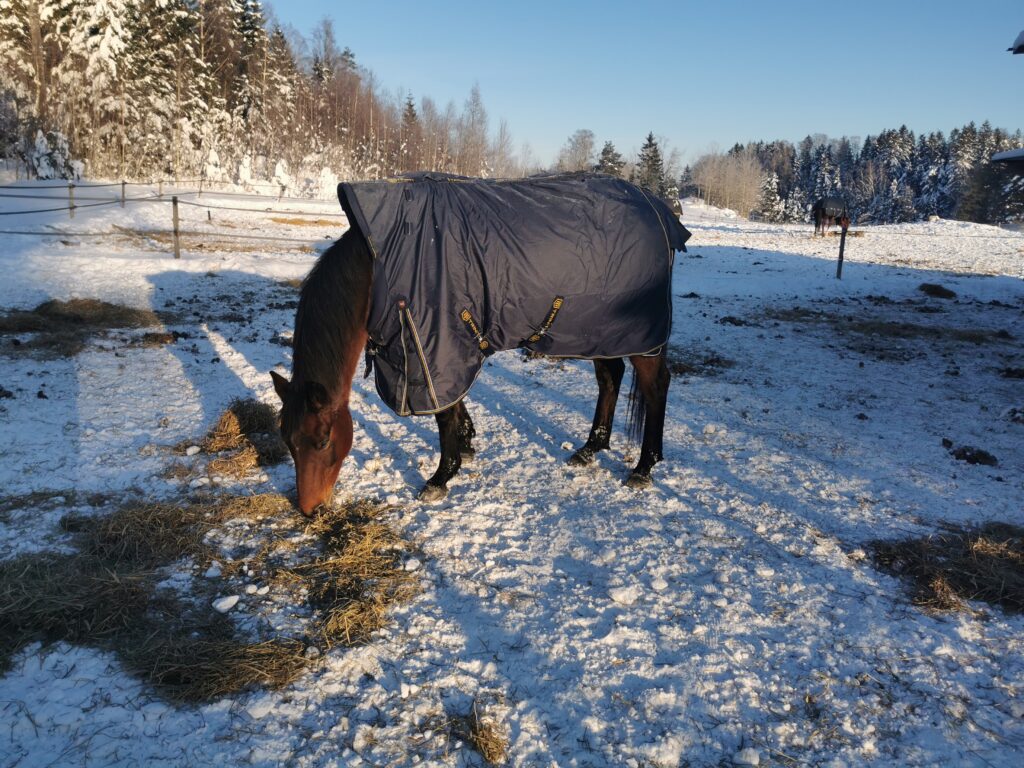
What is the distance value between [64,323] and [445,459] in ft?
20.8

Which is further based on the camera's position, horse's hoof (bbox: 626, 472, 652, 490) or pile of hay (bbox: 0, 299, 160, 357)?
pile of hay (bbox: 0, 299, 160, 357)

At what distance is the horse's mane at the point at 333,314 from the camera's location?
10.5 ft

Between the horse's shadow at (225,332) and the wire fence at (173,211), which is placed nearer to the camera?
the horse's shadow at (225,332)

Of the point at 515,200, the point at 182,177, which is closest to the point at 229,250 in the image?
the point at 515,200

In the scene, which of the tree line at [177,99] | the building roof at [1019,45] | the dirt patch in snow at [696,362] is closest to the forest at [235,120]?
the tree line at [177,99]

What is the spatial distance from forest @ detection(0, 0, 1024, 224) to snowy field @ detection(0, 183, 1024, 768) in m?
17.2

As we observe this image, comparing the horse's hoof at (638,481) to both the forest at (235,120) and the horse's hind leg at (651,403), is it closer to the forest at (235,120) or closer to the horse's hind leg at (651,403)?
the horse's hind leg at (651,403)

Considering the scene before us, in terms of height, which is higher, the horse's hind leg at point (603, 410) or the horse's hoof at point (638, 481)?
the horse's hind leg at point (603, 410)

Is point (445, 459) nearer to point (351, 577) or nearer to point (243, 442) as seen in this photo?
point (351, 577)

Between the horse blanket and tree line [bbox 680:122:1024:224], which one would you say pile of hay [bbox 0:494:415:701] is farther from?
tree line [bbox 680:122:1024:224]

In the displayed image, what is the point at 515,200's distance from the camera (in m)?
3.73

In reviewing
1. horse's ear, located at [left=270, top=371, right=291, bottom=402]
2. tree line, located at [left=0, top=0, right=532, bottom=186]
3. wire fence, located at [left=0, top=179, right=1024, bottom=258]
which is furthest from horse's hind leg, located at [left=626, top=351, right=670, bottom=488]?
tree line, located at [left=0, top=0, right=532, bottom=186]

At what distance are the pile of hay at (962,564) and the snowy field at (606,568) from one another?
0.12 m

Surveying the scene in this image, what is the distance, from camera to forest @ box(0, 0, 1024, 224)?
1139 inches
